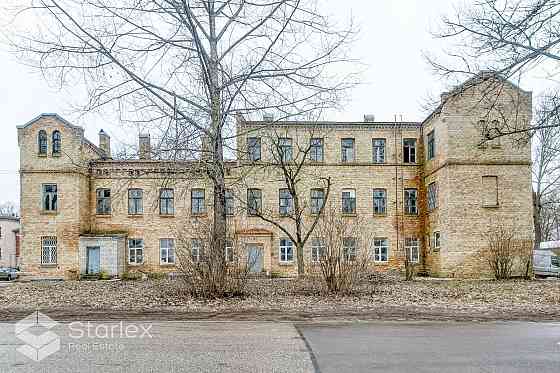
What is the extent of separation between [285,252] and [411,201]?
9.53 metres

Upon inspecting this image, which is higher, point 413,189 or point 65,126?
point 65,126

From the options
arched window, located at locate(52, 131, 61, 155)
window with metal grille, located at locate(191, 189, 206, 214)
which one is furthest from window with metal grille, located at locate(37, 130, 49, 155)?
window with metal grille, located at locate(191, 189, 206, 214)

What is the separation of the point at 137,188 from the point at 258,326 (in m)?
32.1

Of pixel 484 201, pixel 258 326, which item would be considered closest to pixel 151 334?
pixel 258 326

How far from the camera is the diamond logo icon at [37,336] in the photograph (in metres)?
9.28

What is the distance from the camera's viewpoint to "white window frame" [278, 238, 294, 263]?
138 ft

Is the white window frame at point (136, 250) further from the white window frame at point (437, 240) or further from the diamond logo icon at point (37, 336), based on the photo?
the diamond logo icon at point (37, 336)

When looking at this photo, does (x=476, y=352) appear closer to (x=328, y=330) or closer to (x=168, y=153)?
(x=328, y=330)

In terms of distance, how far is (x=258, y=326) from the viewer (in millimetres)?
12672

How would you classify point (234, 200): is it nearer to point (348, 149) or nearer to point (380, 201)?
point (348, 149)

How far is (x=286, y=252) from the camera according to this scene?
4212cm

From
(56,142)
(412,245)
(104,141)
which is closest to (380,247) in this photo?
(412,245)

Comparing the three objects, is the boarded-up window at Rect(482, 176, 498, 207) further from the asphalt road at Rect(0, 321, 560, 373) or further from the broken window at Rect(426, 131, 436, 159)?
the asphalt road at Rect(0, 321, 560, 373)

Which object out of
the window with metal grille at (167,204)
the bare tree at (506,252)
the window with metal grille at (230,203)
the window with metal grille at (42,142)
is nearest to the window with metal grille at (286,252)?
the window with metal grille at (230,203)
